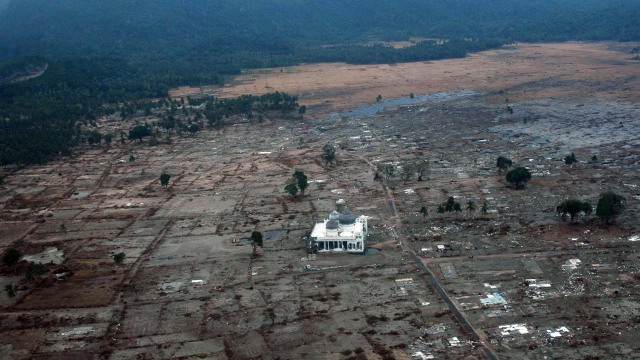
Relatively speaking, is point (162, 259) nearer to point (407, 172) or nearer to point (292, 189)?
point (292, 189)

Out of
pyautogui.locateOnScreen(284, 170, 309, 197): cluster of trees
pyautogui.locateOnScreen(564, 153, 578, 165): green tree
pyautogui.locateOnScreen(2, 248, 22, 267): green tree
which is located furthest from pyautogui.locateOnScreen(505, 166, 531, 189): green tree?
pyautogui.locateOnScreen(2, 248, 22, 267): green tree

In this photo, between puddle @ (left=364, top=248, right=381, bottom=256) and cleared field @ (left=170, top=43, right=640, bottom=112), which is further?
cleared field @ (left=170, top=43, right=640, bottom=112)

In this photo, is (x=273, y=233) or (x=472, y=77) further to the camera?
(x=472, y=77)

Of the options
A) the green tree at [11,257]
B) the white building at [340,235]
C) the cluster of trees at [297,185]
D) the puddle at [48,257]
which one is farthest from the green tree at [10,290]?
the cluster of trees at [297,185]

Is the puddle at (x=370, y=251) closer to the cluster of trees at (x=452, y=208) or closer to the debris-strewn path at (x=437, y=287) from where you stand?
the debris-strewn path at (x=437, y=287)

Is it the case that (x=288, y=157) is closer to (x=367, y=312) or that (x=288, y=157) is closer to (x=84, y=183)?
(x=84, y=183)

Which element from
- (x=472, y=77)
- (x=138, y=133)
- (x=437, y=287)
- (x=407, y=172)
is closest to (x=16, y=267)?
(x=437, y=287)

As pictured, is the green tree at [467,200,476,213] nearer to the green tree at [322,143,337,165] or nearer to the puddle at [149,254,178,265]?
the green tree at [322,143,337,165]
